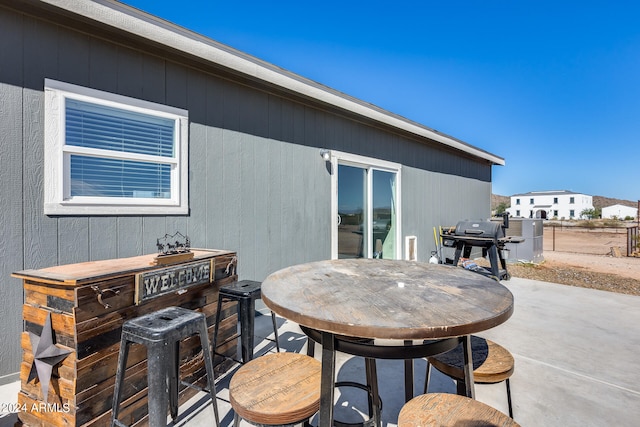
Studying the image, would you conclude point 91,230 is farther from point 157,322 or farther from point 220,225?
point 157,322

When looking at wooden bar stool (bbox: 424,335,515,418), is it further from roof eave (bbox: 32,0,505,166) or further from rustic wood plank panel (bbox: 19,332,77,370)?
roof eave (bbox: 32,0,505,166)

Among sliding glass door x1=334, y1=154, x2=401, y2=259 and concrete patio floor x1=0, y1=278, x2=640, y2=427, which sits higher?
sliding glass door x1=334, y1=154, x2=401, y2=259

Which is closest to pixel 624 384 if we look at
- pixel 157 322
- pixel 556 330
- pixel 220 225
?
pixel 556 330

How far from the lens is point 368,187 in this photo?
5.00 metres

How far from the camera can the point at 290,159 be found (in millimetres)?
3904

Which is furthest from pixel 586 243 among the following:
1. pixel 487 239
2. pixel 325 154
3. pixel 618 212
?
pixel 618 212

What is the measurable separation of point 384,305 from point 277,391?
57cm

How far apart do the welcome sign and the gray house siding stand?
1.05 metres

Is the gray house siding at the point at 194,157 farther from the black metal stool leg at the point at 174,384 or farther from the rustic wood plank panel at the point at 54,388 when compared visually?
the black metal stool leg at the point at 174,384

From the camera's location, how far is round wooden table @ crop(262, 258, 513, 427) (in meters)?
0.99

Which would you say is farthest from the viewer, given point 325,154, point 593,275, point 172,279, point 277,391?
point 593,275

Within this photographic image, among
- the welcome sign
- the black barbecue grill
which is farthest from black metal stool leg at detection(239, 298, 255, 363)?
the black barbecue grill

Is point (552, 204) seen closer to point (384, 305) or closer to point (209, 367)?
point (384, 305)

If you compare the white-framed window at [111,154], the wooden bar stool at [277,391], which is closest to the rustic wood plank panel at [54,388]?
the wooden bar stool at [277,391]
